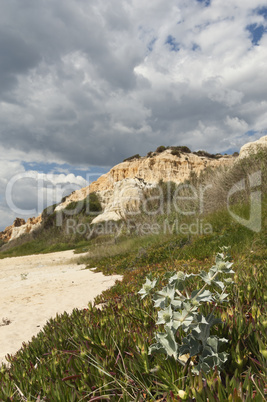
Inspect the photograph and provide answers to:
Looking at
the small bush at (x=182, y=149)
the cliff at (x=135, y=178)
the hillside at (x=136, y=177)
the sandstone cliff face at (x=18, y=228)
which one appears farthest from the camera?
the sandstone cliff face at (x=18, y=228)

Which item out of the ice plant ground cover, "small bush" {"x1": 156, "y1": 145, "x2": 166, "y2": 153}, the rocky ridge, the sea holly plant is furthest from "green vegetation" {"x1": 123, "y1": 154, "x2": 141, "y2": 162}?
the sea holly plant

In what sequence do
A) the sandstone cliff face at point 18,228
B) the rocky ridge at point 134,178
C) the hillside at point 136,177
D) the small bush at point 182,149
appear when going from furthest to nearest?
the sandstone cliff face at point 18,228 < the small bush at point 182,149 < the hillside at point 136,177 < the rocky ridge at point 134,178

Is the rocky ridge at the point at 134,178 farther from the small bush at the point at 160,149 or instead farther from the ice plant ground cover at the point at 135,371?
the ice plant ground cover at the point at 135,371

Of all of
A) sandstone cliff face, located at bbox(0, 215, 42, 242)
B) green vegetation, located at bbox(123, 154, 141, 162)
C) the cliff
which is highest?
green vegetation, located at bbox(123, 154, 141, 162)

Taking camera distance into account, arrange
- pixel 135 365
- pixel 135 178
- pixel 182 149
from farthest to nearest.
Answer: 1. pixel 182 149
2. pixel 135 178
3. pixel 135 365

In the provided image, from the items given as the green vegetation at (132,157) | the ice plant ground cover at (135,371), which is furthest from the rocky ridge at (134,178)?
the ice plant ground cover at (135,371)

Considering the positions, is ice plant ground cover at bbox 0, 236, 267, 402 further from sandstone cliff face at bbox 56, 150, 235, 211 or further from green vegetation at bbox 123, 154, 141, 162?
green vegetation at bbox 123, 154, 141, 162

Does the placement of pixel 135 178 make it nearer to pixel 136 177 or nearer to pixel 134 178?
pixel 134 178

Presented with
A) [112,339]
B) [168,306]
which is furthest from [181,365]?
[112,339]

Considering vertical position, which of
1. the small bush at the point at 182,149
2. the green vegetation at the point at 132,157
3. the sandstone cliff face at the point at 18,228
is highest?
the small bush at the point at 182,149

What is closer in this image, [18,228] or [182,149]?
[182,149]

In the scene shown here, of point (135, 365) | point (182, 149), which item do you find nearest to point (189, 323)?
point (135, 365)

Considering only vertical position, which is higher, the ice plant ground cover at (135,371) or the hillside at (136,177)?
the hillside at (136,177)

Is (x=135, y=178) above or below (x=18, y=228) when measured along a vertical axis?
above
